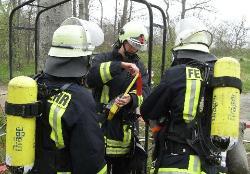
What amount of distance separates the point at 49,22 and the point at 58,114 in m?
3.17

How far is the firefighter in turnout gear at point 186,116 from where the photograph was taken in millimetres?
3047

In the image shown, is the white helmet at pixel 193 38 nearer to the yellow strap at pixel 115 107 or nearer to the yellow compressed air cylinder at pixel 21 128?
the yellow strap at pixel 115 107

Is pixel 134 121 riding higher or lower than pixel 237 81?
lower

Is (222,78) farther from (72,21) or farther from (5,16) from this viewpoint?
(5,16)

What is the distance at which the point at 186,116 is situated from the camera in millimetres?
3039

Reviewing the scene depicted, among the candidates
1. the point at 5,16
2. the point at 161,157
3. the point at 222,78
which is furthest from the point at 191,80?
the point at 5,16

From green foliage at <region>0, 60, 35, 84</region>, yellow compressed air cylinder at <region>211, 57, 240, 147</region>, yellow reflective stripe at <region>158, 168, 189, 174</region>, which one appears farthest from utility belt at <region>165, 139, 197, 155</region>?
green foliage at <region>0, 60, 35, 84</region>

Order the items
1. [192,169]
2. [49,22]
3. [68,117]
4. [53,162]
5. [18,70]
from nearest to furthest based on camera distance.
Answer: [68,117] < [53,162] < [192,169] < [49,22] < [18,70]

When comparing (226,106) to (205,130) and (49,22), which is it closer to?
(205,130)

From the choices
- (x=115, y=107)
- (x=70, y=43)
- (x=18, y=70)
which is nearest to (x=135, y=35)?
(x=115, y=107)

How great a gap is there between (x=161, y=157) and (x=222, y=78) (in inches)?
31.3

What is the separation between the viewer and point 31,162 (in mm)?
2629

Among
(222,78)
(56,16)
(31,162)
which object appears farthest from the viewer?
(56,16)

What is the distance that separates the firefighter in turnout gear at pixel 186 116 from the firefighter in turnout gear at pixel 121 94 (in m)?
0.66
